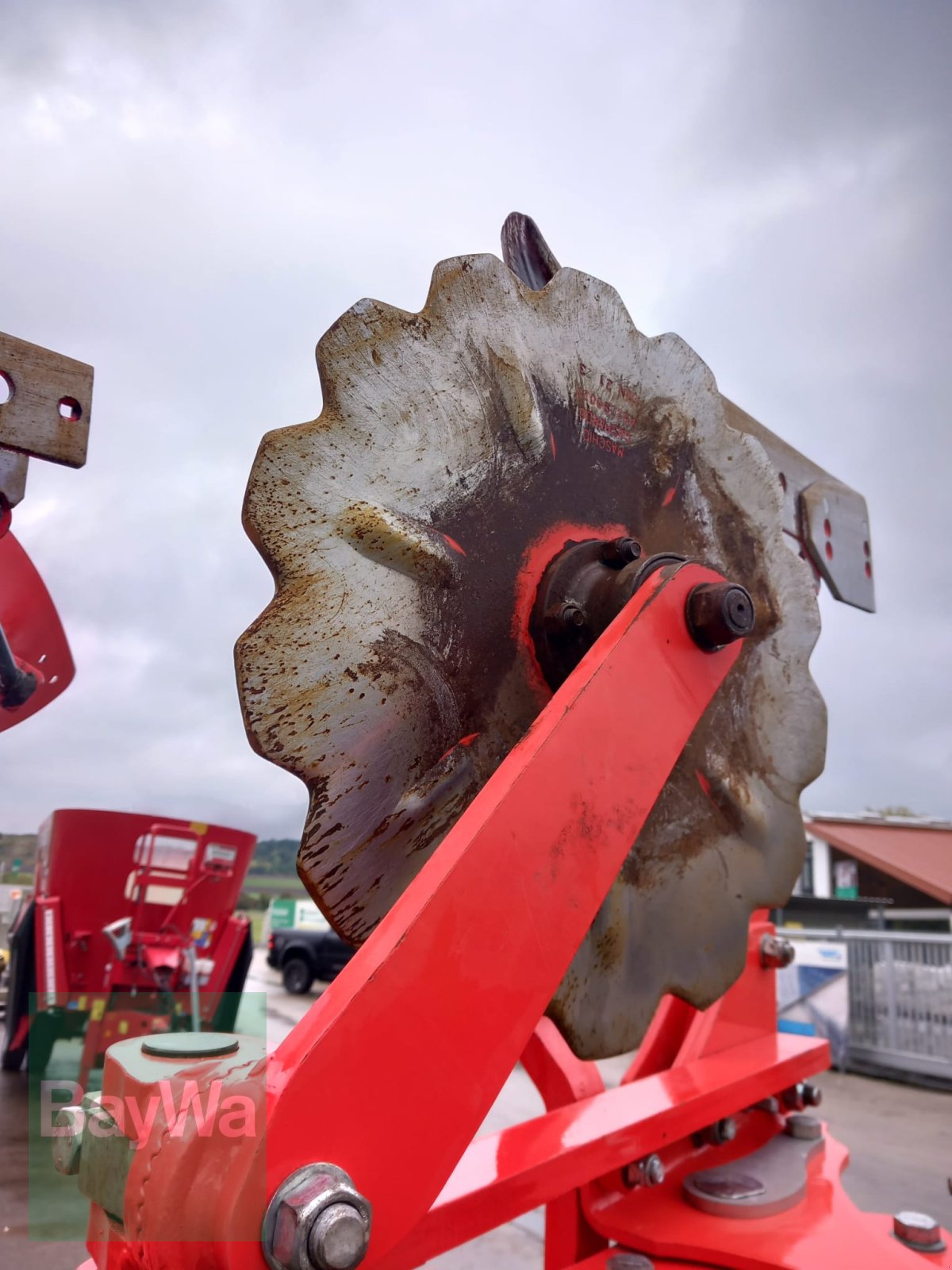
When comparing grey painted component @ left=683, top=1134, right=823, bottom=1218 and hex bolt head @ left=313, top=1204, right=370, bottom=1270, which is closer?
hex bolt head @ left=313, top=1204, right=370, bottom=1270

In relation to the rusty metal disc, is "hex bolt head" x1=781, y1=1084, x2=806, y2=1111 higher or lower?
lower

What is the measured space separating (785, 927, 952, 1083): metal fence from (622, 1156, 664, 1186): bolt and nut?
5836 millimetres

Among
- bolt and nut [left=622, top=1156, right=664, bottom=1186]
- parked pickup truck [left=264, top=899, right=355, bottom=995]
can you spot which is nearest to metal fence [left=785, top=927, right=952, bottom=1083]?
parked pickup truck [left=264, top=899, right=355, bottom=995]

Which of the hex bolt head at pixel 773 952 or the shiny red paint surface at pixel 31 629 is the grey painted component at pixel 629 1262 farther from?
the shiny red paint surface at pixel 31 629

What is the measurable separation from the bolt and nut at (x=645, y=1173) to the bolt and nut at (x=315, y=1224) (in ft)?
3.60

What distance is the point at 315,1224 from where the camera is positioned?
706 mm

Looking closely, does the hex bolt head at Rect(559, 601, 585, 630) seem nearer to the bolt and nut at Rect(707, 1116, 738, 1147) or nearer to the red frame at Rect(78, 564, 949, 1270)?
the red frame at Rect(78, 564, 949, 1270)

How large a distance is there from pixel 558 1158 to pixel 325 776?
76cm

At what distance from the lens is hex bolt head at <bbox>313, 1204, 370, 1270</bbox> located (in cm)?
70

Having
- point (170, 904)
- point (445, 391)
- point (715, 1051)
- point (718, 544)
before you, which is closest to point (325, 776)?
point (445, 391)

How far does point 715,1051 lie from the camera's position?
2.00 meters

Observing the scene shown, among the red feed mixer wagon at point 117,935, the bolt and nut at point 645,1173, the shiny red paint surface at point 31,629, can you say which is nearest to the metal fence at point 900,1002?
the red feed mixer wagon at point 117,935

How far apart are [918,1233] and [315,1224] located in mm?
1497

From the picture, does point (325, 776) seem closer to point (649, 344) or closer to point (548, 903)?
point (548, 903)
